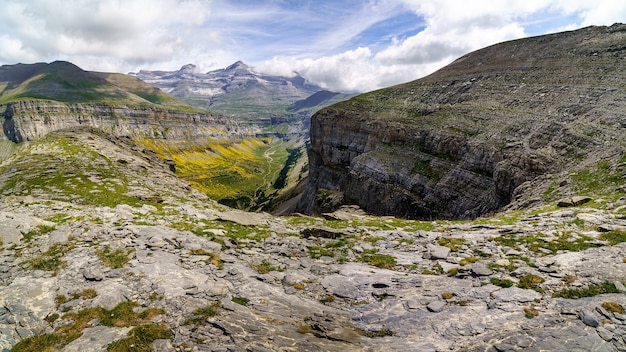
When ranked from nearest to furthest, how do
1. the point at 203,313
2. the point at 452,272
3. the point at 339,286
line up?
the point at 203,313 → the point at 452,272 → the point at 339,286

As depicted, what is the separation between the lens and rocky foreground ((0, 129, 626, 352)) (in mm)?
11906

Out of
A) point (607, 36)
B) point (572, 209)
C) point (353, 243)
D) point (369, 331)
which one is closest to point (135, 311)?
point (369, 331)

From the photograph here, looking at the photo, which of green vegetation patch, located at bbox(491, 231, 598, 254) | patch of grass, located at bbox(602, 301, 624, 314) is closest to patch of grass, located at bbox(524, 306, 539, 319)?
patch of grass, located at bbox(602, 301, 624, 314)

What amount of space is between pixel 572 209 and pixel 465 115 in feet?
153

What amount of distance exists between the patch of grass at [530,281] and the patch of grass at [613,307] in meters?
2.39

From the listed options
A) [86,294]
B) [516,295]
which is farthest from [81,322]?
[516,295]

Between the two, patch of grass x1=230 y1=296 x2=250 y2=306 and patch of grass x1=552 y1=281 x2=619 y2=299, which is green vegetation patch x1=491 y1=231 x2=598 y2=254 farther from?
patch of grass x1=230 y1=296 x2=250 y2=306

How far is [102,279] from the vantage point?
15.8 meters

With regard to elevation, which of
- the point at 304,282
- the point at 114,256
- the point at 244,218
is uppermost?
the point at 114,256

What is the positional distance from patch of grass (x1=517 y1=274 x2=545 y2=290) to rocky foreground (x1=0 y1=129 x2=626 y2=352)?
67mm

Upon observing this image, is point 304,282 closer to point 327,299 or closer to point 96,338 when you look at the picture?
point 327,299

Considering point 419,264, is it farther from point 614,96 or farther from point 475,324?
point 614,96

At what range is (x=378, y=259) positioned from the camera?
19781 mm

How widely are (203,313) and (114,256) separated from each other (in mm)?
8160
